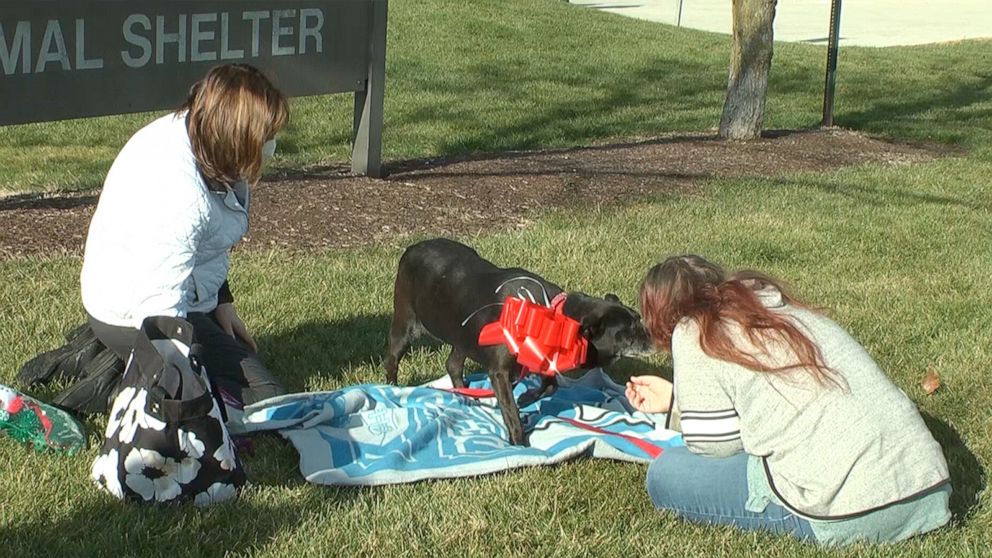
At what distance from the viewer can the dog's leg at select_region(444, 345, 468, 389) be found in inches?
213

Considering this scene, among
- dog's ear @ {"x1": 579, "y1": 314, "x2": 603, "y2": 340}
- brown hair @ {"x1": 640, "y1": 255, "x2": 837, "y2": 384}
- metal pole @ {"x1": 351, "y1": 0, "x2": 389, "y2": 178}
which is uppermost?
metal pole @ {"x1": 351, "y1": 0, "x2": 389, "y2": 178}

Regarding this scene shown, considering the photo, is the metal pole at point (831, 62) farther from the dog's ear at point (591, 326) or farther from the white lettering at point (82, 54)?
the dog's ear at point (591, 326)

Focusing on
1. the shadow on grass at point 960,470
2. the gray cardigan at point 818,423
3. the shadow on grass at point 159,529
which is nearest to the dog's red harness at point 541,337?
the gray cardigan at point 818,423

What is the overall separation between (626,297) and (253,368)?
7.94 feet

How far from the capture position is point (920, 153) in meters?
12.2

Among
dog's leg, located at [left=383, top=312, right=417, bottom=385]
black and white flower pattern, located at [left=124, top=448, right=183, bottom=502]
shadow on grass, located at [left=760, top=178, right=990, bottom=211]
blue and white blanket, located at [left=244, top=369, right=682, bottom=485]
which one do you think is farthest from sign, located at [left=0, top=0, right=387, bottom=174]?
black and white flower pattern, located at [left=124, top=448, right=183, bottom=502]

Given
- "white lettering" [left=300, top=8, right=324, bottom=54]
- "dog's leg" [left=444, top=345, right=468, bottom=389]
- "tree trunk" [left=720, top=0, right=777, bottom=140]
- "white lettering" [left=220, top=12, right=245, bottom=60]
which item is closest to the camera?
"dog's leg" [left=444, top=345, right=468, bottom=389]

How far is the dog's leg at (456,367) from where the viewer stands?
5398mm

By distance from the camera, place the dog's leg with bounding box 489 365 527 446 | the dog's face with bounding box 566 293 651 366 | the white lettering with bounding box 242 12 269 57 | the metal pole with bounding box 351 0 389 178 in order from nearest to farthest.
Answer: the dog's face with bounding box 566 293 651 366 < the dog's leg with bounding box 489 365 527 446 < the white lettering with bounding box 242 12 269 57 < the metal pole with bounding box 351 0 389 178

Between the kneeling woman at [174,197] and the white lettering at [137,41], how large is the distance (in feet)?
10.5

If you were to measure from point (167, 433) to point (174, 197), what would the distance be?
2.87 ft

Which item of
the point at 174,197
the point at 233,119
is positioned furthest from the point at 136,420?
the point at 233,119

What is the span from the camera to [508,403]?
491cm

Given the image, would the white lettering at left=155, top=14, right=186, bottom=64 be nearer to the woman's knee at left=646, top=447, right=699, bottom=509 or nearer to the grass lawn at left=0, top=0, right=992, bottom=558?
the grass lawn at left=0, top=0, right=992, bottom=558
